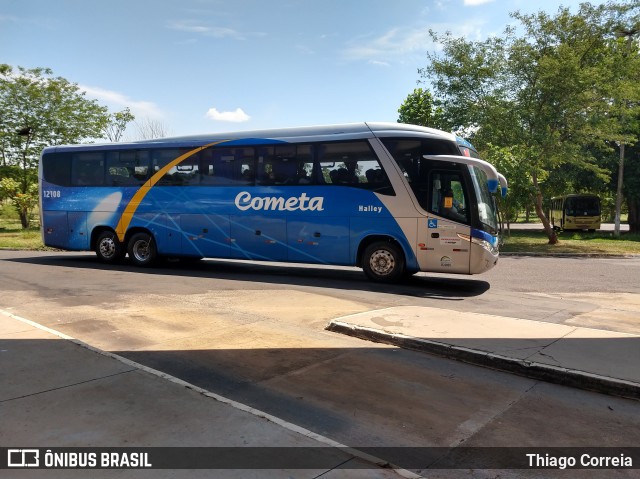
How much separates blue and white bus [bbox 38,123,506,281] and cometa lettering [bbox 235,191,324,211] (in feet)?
0.09

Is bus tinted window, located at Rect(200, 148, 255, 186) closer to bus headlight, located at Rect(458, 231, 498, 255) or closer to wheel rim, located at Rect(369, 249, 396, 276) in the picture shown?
wheel rim, located at Rect(369, 249, 396, 276)

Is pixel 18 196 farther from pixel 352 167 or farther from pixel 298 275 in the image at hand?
pixel 352 167

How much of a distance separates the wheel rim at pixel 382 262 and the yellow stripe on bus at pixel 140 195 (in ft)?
18.3

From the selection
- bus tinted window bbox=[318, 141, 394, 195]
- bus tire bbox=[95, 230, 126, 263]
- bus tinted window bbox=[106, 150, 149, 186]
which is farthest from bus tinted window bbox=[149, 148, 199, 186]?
bus tinted window bbox=[318, 141, 394, 195]

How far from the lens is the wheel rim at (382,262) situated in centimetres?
1147

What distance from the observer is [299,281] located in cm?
1188

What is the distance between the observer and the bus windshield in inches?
426

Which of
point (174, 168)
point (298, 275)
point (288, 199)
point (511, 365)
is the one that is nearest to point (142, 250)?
point (174, 168)

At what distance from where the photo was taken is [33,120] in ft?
112

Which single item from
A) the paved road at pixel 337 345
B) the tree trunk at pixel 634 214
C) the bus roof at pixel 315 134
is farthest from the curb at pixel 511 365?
the tree trunk at pixel 634 214

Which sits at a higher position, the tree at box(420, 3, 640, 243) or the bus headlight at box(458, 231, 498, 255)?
the tree at box(420, 3, 640, 243)

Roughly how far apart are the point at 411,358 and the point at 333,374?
1.14 metres

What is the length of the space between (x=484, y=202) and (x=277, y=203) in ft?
16.5

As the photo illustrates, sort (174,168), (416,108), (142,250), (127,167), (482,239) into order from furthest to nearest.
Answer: (416,108) → (142,250) → (127,167) → (174,168) → (482,239)
